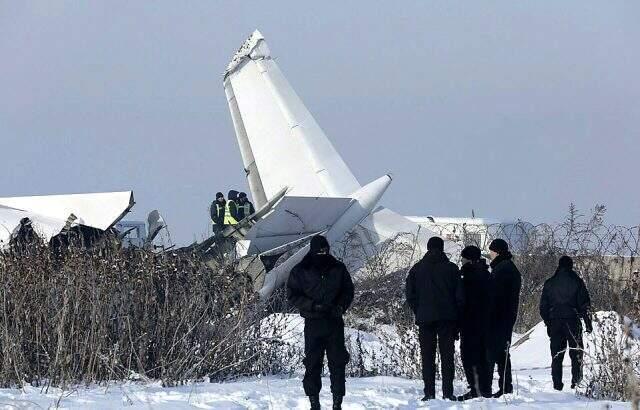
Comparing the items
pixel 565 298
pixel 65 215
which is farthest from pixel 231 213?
pixel 565 298

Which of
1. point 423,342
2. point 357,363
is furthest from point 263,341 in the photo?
point 423,342

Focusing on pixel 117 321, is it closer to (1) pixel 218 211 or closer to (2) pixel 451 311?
(2) pixel 451 311

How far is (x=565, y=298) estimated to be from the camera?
12578mm

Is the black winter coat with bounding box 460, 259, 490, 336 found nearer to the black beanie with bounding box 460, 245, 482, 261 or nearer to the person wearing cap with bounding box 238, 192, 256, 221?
the black beanie with bounding box 460, 245, 482, 261

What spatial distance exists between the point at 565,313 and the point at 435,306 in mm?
2253

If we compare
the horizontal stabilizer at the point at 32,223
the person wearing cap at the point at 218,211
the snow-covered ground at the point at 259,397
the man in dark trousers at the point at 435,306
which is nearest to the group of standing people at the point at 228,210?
the person wearing cap at the point at 218,211

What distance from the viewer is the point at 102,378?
39.3ft

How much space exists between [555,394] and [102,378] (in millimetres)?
4279

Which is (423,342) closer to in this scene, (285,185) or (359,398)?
Answer: (359,398)

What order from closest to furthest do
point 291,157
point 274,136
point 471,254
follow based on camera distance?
1. point 471,254
2. point 291,157
3. point 274,136

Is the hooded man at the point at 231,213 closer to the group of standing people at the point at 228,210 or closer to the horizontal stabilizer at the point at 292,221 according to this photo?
the group of standing people at the point at 228,210

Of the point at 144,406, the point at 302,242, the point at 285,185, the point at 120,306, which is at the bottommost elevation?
the point at 144,406

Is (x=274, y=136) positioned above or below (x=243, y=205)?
above

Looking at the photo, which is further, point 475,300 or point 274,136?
point 274,136
